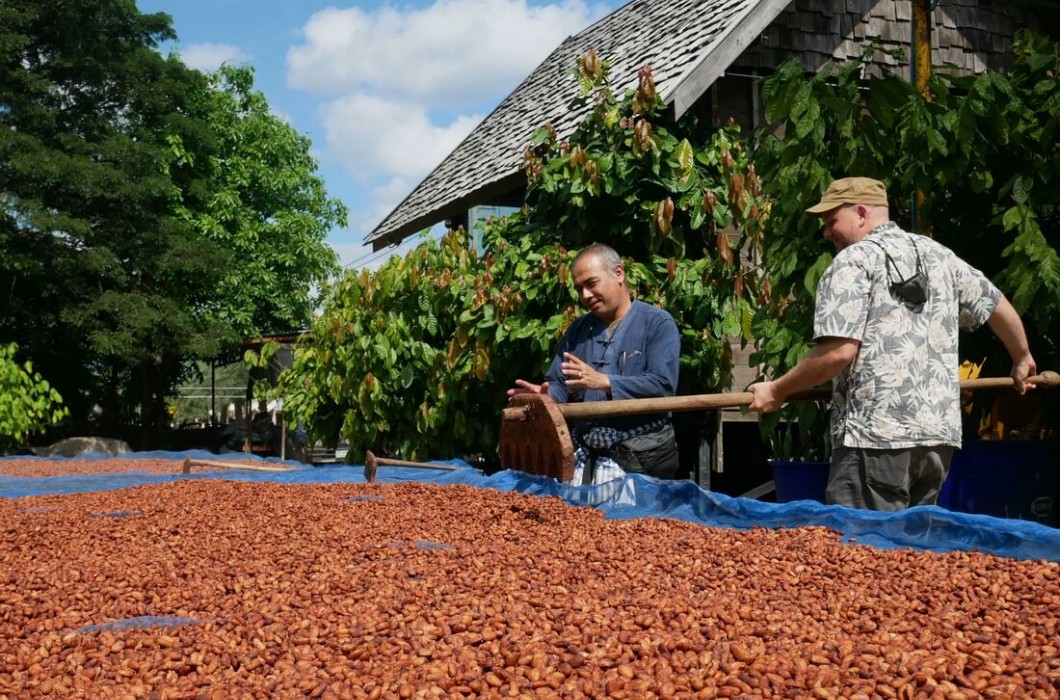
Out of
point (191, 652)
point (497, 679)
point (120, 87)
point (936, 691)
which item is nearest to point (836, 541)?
point (936, 691)

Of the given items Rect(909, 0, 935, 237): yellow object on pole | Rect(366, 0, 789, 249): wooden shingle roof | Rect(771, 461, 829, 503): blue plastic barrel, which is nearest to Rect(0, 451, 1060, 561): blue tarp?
Rect(771, 461, 829, 503): blue plastic barrel

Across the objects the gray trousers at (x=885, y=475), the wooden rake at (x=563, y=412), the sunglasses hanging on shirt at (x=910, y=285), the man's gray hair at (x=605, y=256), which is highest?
the man's gray hair at (x=605, y=256)

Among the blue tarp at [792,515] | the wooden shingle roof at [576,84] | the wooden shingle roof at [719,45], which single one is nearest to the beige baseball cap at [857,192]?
the blue tarp at [792,515]

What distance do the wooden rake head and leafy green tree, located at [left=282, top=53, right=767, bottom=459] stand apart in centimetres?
179

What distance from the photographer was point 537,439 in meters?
3.45

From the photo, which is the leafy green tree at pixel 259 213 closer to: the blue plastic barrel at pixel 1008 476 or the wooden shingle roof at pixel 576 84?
the wooden shingle roof at pixel 576 84

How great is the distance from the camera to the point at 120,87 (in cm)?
1838

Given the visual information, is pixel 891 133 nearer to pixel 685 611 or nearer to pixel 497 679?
pixel 685 611

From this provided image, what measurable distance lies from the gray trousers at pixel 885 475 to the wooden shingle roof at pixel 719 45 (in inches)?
142

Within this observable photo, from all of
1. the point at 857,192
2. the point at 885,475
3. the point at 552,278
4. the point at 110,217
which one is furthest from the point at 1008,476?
the point at 110,217

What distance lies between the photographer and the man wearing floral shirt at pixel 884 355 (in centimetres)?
288

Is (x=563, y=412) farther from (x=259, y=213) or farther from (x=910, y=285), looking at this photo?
(x=259, y=213)

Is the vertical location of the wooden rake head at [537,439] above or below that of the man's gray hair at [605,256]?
below

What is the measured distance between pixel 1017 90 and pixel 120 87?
17012mm
